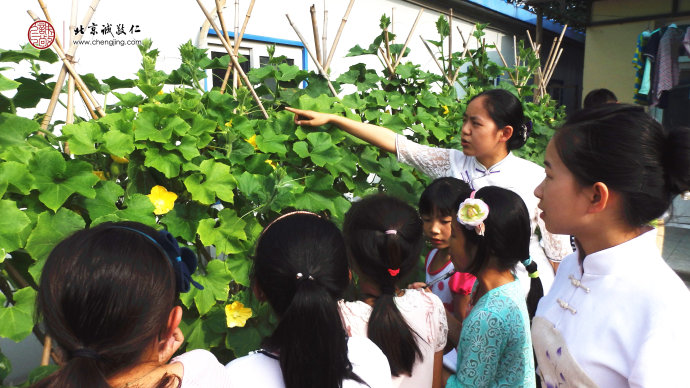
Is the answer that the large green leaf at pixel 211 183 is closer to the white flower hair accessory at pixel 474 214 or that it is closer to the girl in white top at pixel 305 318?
the girl in white top at pixel 305 318

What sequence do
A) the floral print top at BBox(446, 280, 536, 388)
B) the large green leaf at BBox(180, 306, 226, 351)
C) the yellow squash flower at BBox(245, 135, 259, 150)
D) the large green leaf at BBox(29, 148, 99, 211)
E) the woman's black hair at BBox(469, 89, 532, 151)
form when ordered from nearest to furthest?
the large green leaf at BBox(29, 148, 99, 211), the floral print top at BBox(446, 280, 536, 388), the large green leaf at BBox(180, 306, 226, 351), the yellow squash flower at BBox(245, 135, 259, 150), the woman's black hair at BBox(469, 89, 532, 151)

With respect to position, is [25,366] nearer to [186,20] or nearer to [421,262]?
[421,262]

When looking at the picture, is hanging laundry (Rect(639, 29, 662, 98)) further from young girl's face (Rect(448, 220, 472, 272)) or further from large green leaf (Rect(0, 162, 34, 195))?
large green leaf (Rect(0, 162, 34, 195))

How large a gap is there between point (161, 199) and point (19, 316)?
47cm

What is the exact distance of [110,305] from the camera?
2.77ft

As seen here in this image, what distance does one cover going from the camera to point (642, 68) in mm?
6793

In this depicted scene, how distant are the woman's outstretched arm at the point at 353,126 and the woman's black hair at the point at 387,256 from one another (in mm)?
476

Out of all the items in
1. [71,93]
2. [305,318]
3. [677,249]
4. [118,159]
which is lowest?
[677,249]

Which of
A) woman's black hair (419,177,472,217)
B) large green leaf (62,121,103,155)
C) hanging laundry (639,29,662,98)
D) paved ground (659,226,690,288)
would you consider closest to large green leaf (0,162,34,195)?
large green leaf (62,121,103,155)

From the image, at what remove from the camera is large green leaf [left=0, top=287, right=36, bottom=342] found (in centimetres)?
125

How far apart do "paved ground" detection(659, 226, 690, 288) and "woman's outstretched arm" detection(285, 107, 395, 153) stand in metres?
4.14

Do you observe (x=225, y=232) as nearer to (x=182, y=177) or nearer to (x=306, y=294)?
(x=182, y=177)

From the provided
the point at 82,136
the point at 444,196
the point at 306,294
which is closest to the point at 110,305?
the point at 306,294

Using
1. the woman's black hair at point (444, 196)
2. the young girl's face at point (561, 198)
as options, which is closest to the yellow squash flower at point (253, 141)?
the woman's black hair at point (444, 196)
